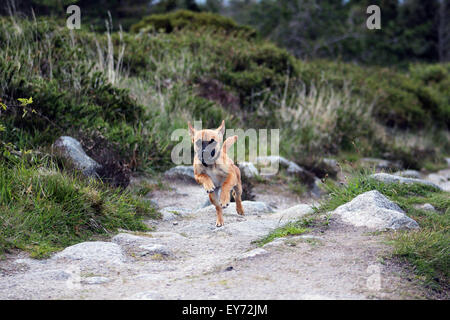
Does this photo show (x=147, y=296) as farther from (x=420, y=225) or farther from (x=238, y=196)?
(x=420, y=225)

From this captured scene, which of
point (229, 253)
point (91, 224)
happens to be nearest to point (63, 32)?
point (91, 224)

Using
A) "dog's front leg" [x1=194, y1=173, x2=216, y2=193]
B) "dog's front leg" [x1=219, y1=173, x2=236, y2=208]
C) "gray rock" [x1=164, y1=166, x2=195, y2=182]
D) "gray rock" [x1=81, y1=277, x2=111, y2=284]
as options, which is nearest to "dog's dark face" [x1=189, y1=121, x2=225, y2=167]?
"dog's front leg" [x1=194, y1=173, x2=216, y2=193]

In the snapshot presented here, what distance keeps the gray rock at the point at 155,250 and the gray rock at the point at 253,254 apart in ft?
2.84

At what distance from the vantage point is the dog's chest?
5.62 metres

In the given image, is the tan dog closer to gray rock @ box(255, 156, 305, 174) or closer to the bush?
gray rock @ box(255, 156, 305, 174)

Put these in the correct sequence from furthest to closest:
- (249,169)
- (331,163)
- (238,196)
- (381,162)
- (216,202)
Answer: (381,162), (331,163), (249,169), (238,196), (216,202)

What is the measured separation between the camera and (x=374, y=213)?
220 inches

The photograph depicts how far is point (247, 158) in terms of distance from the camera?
11094mm

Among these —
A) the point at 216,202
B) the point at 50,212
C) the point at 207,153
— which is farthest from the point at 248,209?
the point at 50,212

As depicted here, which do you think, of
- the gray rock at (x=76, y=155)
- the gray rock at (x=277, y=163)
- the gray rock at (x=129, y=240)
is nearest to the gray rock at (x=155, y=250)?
the gray rock at (x=129, y=240)

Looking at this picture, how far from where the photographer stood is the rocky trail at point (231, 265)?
13.0ft

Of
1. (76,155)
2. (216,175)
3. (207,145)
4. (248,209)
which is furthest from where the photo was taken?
(76,155)

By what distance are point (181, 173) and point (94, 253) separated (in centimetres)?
462
